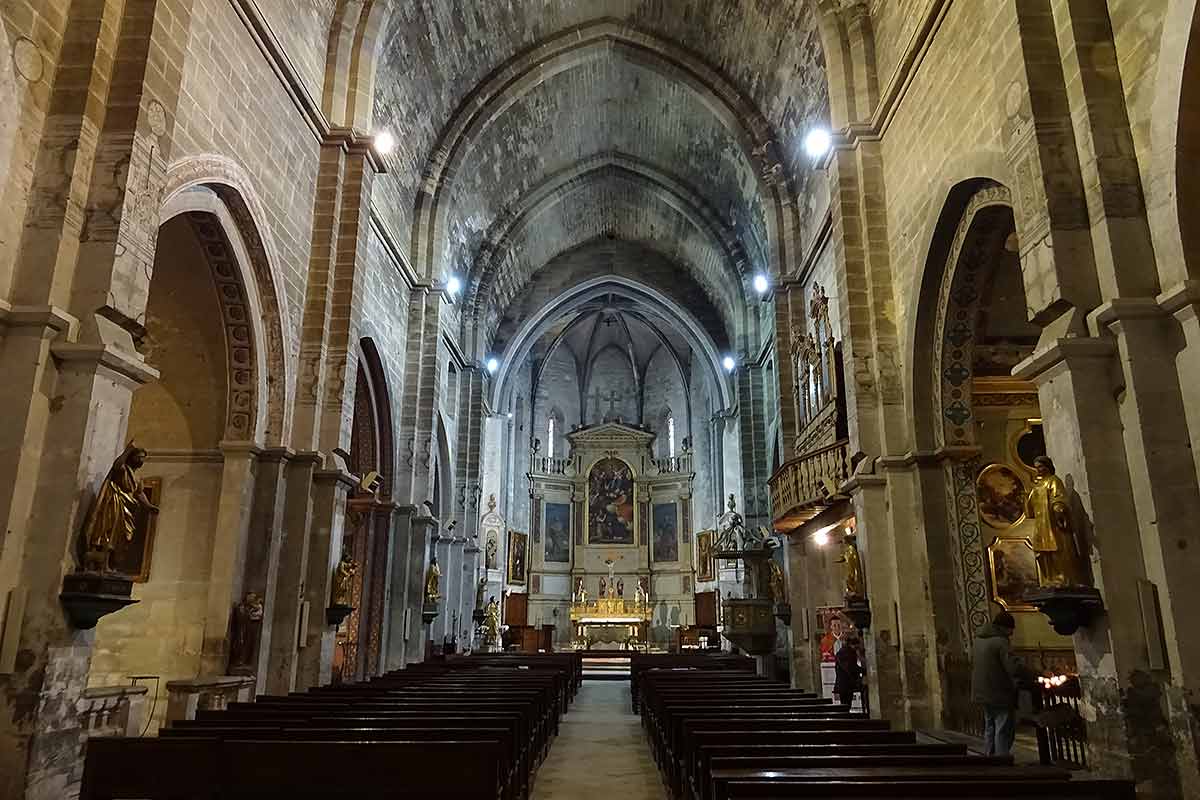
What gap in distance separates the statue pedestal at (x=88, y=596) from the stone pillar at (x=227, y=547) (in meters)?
3.53

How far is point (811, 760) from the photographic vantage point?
4.74 meters

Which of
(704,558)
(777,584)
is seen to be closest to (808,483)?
(777,584)

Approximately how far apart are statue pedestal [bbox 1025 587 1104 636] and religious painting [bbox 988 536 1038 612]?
5.81 metres

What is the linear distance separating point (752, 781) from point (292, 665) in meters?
8.16

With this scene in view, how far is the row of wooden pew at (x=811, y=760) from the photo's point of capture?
12.5 ft

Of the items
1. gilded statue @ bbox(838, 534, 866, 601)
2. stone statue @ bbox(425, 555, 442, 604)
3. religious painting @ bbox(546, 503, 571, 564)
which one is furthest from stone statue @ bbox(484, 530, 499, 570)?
gilded statue @ bbox(838, 534, 866, 601)

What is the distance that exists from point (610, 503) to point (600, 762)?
25.1m

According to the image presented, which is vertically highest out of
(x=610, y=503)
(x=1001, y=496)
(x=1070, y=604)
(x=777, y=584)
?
(x=610, y=503)

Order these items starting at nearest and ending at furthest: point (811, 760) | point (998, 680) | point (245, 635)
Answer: point (811, 760), point (998, 680), point (245, 635)

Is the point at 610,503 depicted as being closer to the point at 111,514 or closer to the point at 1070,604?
the point at 111,514

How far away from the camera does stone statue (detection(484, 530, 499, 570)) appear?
91.6 feet

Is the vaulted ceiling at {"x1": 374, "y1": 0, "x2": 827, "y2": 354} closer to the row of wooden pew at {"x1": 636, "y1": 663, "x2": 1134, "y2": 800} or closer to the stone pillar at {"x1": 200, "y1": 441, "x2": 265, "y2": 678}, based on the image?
the stone pillar at {"x1": 200, "y1": 441, "x2": 265, "y2": 678}

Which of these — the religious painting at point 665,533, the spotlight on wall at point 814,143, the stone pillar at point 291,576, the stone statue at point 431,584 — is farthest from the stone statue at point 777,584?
the religious painting at point 665,533

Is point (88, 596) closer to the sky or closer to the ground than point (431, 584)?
closer to the ground
